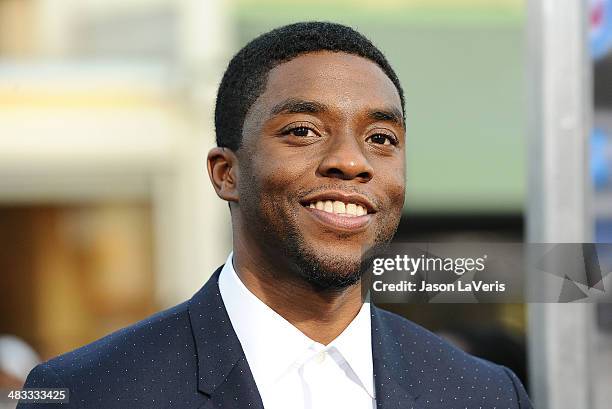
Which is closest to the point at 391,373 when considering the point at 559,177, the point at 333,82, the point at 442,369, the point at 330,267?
the point at 442,369

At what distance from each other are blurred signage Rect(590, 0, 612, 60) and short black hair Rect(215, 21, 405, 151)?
2.33 feet

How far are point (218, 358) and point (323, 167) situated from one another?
1.37 feet

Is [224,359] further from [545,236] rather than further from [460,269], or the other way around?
[545,236]

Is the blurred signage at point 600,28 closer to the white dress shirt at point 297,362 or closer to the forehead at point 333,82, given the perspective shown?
the forehead at point 333,82

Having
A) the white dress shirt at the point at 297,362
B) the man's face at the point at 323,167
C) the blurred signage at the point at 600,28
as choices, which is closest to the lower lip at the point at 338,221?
the man's face at the point at 323,167

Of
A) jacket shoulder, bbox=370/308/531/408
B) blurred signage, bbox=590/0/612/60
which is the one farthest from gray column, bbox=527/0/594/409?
jacket shoulder, bbox=370/308/531/408

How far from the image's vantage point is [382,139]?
1.92m

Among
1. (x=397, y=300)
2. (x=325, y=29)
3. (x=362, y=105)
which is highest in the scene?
(x=325, y=29)

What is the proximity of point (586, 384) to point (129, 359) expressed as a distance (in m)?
1.07

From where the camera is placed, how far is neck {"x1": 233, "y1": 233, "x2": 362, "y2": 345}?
194cm

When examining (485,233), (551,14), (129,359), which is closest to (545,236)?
(551,14)

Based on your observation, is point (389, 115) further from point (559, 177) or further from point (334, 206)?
point (559, 177)

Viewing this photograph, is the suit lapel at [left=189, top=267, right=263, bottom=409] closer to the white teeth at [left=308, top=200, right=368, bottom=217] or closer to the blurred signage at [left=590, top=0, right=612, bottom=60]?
the white teeth at [left=308, top=200, right=368, bottom=217]

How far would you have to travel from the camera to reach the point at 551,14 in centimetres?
247
